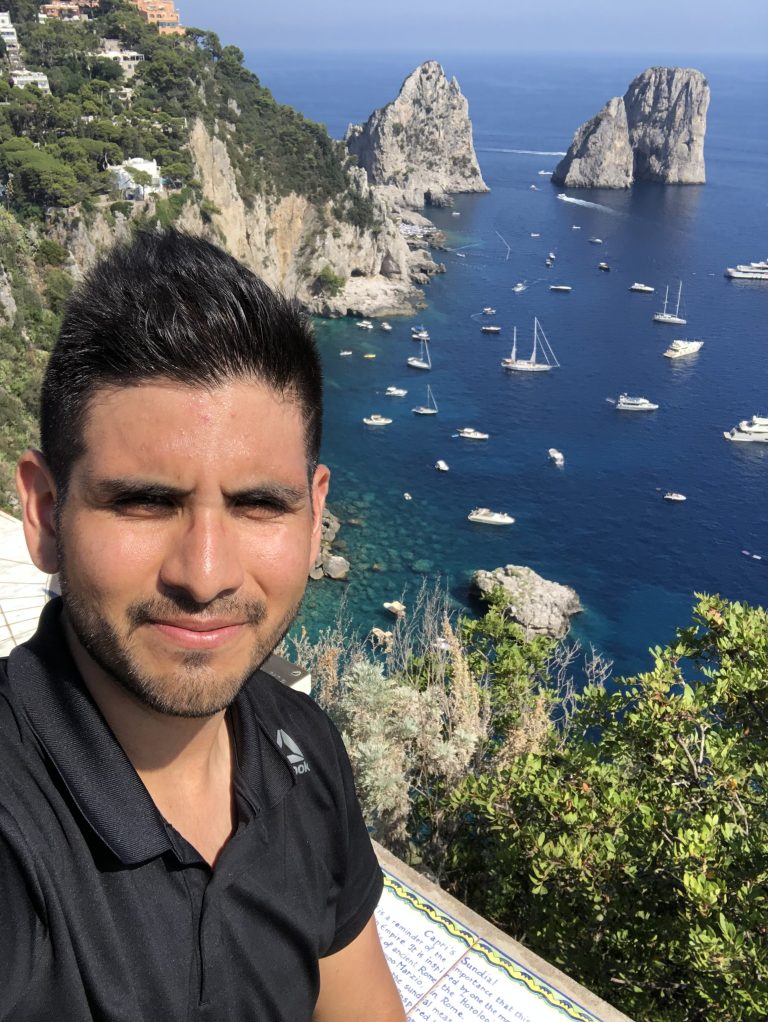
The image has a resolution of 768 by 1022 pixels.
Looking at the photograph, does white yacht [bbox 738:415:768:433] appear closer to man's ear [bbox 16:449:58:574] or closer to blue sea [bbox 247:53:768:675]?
blue sea [bbox 247:53:768:675]

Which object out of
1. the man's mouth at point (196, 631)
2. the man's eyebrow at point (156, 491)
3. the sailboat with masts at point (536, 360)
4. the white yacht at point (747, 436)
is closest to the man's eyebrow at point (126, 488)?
the man's eyebrow at point (156, 491)

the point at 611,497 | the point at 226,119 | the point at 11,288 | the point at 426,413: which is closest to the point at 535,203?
the point at 226,119

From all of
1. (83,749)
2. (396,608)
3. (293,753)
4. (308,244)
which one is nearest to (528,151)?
(308,244)

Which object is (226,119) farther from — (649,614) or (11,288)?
(649,614)

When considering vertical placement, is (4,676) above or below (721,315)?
above

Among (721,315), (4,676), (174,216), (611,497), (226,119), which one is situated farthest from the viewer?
(721,315)

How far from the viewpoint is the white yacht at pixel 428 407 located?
40.8 meters

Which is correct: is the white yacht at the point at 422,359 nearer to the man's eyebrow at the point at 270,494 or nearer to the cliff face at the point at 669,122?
the man's eyebrow at the point at 270,494

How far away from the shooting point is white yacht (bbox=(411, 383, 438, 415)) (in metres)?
40.8

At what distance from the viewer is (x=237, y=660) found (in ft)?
4.97

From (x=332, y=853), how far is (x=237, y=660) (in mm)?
661

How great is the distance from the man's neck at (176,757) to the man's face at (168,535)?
72 millimetres

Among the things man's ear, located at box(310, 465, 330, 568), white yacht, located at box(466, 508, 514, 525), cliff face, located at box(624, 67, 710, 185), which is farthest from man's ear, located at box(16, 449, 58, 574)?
cliff face, located at box(624, 67, 710, 185)

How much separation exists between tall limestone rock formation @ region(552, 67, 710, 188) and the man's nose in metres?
98.2
